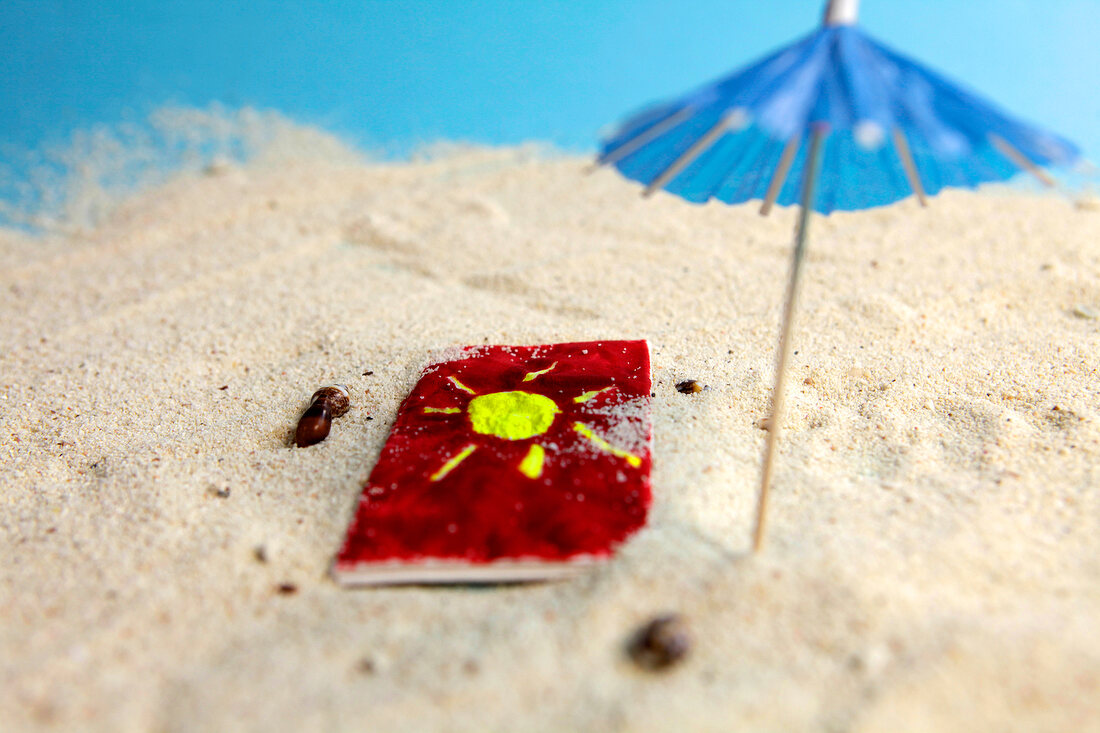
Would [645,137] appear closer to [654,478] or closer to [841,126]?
[841,126]

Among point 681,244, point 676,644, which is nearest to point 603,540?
point 676,644

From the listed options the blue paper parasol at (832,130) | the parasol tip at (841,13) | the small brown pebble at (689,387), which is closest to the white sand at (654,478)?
the small brown pebble at (689,387)

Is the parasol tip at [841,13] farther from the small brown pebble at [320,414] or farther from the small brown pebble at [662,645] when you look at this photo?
the small brown pebble at [320,414]

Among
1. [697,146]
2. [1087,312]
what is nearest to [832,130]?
[697,146]

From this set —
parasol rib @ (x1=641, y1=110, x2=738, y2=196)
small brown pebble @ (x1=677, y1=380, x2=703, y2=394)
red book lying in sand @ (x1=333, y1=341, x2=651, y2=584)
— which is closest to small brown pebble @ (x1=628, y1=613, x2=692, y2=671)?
red book lying in sand @ (x1=333, y1=341, x2=651, y2=584)

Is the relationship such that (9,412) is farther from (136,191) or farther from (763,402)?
(136,191)

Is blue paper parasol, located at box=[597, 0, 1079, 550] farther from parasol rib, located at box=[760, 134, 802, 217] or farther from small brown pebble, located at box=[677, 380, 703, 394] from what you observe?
small brown pebble, located at box=[677, 380, 703, 394]
